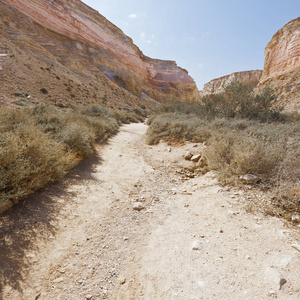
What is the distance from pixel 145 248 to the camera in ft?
6.49

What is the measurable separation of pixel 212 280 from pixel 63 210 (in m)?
2.35

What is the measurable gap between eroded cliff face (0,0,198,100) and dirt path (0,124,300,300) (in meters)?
23.7

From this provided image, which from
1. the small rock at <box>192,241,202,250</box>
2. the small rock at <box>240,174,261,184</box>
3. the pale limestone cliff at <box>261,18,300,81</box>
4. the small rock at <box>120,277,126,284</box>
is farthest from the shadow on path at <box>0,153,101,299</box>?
the pale limestone cliff at <box>261,18,300,81</box>

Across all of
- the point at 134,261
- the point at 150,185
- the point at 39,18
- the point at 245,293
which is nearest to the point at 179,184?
the point at 150,185

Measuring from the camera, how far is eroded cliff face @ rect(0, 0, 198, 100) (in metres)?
21.7

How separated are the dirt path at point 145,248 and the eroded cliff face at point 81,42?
23679 millimetres

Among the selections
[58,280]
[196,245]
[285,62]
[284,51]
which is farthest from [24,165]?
[284,51]

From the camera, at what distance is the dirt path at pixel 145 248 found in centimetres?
141

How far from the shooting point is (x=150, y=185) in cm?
379

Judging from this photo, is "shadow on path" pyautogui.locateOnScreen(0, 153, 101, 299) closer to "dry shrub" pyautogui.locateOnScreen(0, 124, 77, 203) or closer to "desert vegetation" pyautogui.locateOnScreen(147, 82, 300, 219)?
"dry shrub" pyautogui.locateOnScreen(0, 124, 77, 203)

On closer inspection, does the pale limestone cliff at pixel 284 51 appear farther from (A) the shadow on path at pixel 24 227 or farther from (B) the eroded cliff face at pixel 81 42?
(A) the shadow on path at pixel 24 227

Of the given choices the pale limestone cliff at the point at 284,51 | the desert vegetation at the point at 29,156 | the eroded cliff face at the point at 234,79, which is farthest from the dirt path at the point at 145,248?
the eroded cliff face at the point at 234,79

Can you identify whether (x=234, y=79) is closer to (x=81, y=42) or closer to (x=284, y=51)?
(x=284, y=51)

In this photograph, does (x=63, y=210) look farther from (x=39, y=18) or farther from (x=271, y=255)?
(x=39, y=18)
